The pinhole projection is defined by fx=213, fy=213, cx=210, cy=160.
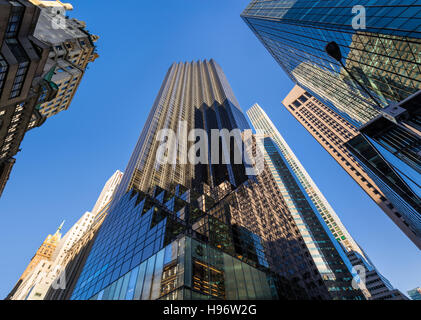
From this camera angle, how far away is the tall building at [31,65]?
20203 millimetres

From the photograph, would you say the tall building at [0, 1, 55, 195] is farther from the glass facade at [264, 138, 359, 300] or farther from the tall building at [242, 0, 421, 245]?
the glass facade at [264, 138, 359, 300]

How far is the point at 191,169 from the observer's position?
3354 inches

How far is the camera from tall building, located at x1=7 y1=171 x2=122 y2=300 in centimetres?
8444

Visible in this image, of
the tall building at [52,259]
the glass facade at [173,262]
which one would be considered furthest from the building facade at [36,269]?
the glass facade at [173,262]

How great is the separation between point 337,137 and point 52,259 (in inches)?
6239

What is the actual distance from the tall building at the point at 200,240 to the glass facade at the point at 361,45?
87.3 ft

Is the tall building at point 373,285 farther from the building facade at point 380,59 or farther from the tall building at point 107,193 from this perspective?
the tall building at point 107,193

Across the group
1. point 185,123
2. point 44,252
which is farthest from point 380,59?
point 44,252

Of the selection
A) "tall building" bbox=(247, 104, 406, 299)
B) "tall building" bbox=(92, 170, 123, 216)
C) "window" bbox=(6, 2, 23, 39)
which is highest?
"tall building" bbox=(92, 170, 123, 216)

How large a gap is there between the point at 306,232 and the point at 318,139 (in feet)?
187

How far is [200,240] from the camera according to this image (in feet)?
79.2

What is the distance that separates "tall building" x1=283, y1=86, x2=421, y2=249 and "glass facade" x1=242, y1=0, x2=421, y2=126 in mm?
34184

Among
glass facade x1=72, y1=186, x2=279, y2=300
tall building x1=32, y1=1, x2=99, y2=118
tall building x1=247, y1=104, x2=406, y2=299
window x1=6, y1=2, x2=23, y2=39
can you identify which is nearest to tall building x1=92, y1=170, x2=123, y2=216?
tall building x1=32, y1=1, x2=99, y2=118
